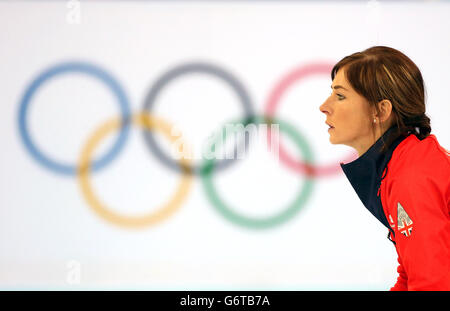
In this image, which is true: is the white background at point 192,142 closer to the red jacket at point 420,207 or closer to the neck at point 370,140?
the neck at point 370,140

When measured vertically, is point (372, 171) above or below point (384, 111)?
below

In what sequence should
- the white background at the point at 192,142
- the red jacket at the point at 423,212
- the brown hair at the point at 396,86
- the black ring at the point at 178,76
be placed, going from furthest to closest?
the black ring at the point at 178,76, the white background at the point at 192,142, the brown hair at the point at 396,86, the red jacket at the point at 423,212

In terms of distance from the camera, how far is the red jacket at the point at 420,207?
79cm

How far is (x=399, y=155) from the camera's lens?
923mm

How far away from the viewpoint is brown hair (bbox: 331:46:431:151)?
0.97 meters

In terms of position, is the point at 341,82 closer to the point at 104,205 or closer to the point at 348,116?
the point at 348,116

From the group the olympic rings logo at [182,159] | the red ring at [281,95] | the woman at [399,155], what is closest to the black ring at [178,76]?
the olympic rings logo at [182,159]

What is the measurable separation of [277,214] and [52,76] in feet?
6.14

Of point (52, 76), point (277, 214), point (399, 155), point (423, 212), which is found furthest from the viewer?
point (52, 76)

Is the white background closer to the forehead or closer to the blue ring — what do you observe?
the blue ring

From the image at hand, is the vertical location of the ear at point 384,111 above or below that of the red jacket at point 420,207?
above

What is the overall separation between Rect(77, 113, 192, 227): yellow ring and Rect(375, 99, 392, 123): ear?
234 cm

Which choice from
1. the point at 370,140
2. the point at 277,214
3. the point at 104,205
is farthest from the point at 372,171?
the point at 104,205

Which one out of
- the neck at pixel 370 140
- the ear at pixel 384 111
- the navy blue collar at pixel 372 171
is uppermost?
the ear at pixel 384 111
